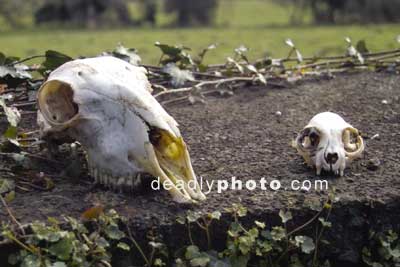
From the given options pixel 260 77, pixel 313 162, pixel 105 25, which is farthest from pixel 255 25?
pixel 313 162

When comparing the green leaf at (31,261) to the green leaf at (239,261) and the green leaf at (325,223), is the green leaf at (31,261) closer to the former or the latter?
the green leaf at (239,261)

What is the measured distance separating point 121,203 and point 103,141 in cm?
22

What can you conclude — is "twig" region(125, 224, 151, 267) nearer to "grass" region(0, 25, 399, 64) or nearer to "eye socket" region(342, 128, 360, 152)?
"eye socket" region(342, 128, 360, 152)

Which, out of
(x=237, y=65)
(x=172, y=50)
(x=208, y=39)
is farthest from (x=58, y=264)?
(x=208, y=39)

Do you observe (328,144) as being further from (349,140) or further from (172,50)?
(172,50)

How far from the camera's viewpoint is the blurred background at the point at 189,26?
1068 cm

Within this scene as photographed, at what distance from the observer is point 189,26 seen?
15258 millimetres

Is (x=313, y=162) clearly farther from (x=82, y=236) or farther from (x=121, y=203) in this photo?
(x=82, y=236)

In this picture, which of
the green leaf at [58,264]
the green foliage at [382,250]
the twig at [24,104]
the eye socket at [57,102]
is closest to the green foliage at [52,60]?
the twig at [24,104]

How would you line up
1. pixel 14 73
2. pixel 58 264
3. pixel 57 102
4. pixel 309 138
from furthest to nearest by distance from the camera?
pixel 14 73 → pixel 309 138 → pixel 57 102 → pixel 58 264

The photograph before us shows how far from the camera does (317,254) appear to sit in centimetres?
229

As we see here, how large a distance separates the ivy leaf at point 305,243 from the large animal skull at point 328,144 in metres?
0.36

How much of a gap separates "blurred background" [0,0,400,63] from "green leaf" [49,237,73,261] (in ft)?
23.9

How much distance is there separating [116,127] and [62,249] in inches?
19.3
